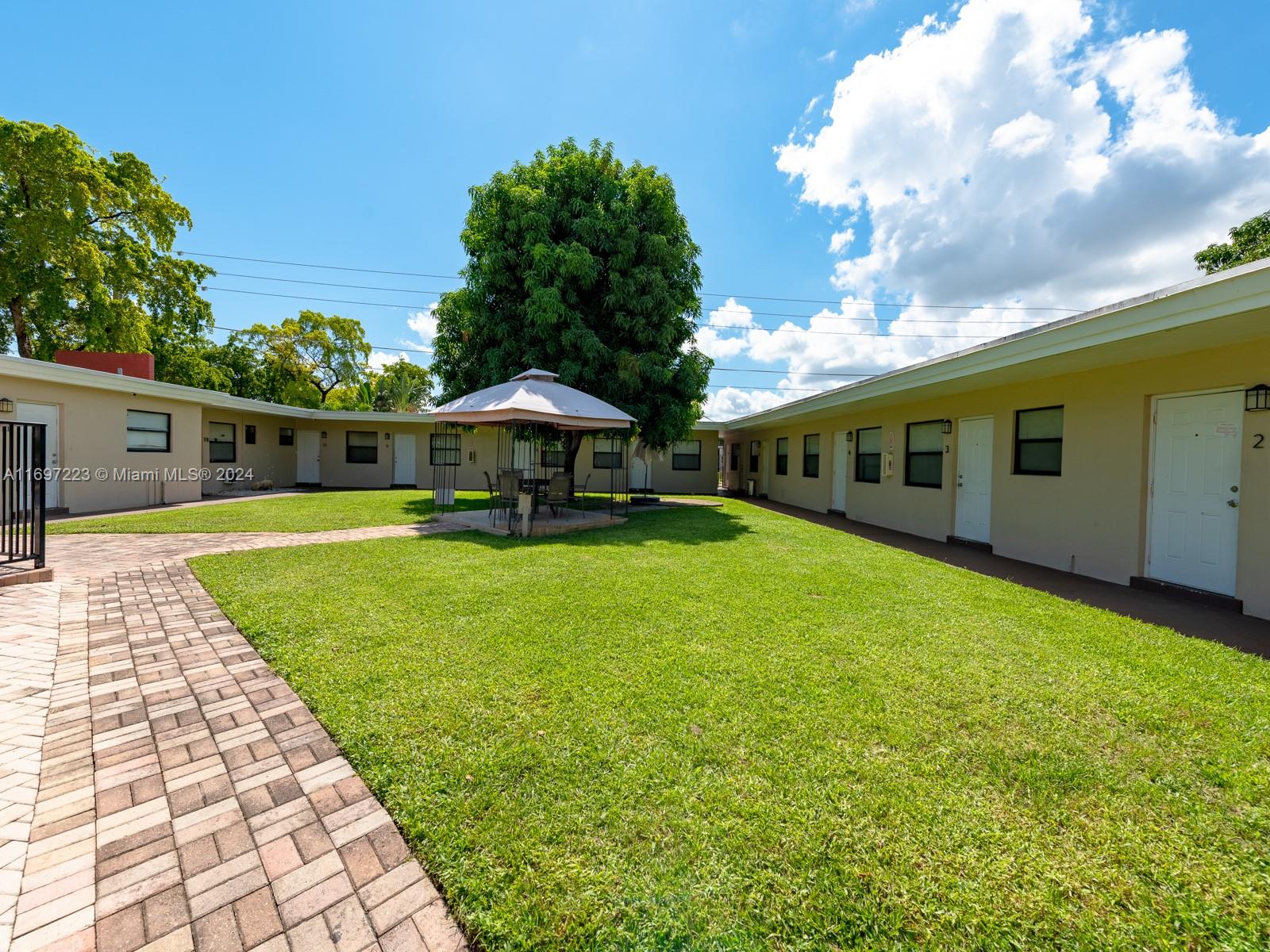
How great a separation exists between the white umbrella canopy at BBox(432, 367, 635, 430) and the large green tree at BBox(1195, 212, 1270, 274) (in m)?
18.1

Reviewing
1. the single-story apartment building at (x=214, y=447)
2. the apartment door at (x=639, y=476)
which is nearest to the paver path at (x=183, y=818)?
the single-story apartment building at (x=214, y=447)

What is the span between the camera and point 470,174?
12594mm

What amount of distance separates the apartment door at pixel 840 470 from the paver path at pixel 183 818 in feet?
39.2

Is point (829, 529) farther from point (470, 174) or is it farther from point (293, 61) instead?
point (293, 61)

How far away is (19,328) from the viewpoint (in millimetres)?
15477

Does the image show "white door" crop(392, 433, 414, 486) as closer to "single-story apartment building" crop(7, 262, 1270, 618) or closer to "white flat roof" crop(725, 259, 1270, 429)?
"single-story apartment building" crop(7, 262, 1270, 618)

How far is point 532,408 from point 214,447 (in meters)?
13.7

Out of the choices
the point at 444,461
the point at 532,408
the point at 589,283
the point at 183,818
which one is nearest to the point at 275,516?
the point at 444,461

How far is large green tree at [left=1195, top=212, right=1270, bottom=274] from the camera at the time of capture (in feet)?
47.4

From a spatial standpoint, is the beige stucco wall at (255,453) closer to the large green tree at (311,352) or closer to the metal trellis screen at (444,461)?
the metal trellis screen at (444,461)

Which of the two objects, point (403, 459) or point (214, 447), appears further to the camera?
point (403, 459)

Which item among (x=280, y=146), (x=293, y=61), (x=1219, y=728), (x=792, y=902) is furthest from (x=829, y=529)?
(x=280, y=146)

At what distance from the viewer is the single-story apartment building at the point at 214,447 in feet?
31.3

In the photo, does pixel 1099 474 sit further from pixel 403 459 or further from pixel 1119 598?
pixel 403 459
